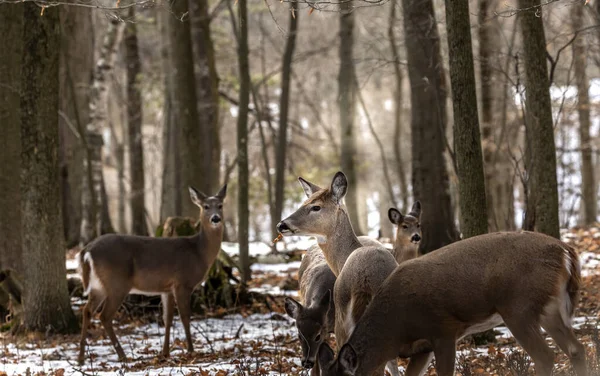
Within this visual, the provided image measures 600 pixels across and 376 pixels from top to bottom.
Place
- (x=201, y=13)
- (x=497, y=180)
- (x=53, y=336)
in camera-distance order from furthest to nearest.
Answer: (x=497, y=180)
(x=201, y=13)
(x=53, y=336)

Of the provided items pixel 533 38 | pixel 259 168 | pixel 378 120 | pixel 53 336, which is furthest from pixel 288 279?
pixel 378 120

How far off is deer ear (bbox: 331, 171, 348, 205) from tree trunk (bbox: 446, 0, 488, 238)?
155 cm

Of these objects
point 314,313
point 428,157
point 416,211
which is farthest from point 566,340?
point 428,157

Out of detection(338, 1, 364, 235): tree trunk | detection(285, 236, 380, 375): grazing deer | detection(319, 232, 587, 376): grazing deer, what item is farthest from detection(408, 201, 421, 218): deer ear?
detection(338, 1, 364, 235): tree trunk

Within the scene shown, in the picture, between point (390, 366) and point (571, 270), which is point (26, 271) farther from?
point (571, 270)

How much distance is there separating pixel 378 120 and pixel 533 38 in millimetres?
33317

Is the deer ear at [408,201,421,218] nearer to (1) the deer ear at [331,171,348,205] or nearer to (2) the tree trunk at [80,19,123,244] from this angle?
(1) the deer ear at [331,171,348,205]

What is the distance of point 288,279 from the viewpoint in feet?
45.2

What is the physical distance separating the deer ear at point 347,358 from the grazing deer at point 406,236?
4.33 m

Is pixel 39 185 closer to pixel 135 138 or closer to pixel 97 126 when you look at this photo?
pixel 97 126

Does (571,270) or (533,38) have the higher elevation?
(533,38)

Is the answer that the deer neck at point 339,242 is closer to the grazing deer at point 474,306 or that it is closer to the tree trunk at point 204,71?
Answer: the grazing deer at point 474,306

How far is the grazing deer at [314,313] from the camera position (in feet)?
22.2

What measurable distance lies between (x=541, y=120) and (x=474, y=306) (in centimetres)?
480
